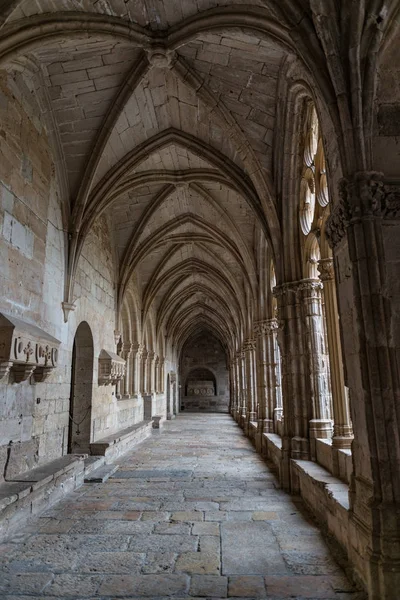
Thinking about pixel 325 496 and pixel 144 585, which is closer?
pixel 144 585

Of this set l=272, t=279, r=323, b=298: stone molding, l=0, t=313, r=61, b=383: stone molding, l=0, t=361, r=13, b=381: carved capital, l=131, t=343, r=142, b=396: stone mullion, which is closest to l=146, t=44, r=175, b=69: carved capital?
l=272, t=279, r=323, b=298: stone molding

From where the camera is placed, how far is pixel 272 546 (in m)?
3.63

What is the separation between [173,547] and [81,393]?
4860mm

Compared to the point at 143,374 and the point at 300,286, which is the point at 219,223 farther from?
the point at 143,374

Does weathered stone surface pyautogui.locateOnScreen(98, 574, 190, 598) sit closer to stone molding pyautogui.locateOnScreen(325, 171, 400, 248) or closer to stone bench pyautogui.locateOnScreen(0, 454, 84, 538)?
stone bench pyautogui.locateOnScreen(0, 454, 84, 538)

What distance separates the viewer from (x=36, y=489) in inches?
183

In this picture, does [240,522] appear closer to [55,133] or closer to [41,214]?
[41,214]

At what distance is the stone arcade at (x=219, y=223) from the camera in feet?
10.2

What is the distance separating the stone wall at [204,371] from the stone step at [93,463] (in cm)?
2259

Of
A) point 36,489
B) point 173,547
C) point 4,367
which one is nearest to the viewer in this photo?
point 173,547

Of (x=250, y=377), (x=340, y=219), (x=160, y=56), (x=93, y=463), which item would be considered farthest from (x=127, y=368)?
(x=340, y=219)

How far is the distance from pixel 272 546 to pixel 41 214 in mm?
5212

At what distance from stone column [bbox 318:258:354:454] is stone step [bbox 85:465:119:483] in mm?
3634

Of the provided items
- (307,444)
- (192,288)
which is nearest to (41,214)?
(307,444)
